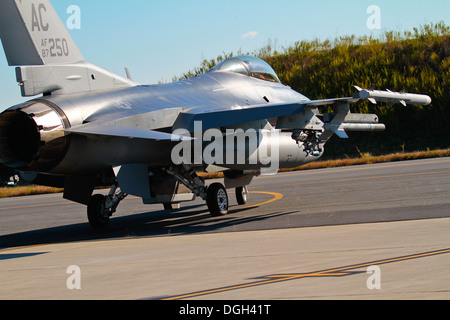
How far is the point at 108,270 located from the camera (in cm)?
780

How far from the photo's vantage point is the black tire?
44.2 ft

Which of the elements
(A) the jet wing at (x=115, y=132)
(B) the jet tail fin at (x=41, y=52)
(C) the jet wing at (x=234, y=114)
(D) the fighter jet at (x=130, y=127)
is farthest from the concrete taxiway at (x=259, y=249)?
(B) the jet tail fin at (x=41, y=52)

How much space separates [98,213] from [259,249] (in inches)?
232

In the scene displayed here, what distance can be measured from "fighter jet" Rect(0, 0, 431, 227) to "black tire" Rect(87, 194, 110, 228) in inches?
0.9

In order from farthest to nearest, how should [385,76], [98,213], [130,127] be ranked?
[385,76]
[98,213]
[130,127]

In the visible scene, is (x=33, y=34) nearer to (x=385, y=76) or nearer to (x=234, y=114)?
(x=234, y=114)

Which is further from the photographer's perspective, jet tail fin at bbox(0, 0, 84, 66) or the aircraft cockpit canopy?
the aircraft cockpit canopy

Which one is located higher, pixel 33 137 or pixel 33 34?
pixel 33 34

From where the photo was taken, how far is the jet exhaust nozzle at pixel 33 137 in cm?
1087

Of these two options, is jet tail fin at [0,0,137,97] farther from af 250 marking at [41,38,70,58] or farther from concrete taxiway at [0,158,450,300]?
concrete taxiway at [0,158,450,300]

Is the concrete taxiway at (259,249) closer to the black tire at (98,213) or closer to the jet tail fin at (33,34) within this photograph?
the black tire at (98,213)

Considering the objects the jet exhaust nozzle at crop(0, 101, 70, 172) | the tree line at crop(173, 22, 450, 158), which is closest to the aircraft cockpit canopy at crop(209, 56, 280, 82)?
the jet exhaust nozzle at crop(0, 101, 70, 172)

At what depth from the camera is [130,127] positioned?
38.4 ft

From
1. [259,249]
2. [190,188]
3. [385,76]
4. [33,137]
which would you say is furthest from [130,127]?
[385,76]
